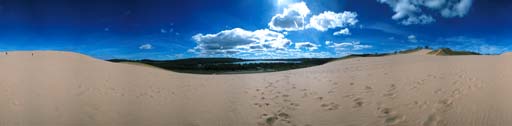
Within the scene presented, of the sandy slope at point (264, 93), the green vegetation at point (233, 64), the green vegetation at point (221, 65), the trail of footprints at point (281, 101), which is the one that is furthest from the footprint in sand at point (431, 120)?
the green vegetation at point (221, 65)

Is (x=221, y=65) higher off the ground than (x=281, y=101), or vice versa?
(x=221, y=65)

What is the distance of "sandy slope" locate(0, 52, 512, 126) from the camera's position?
2.81 meters

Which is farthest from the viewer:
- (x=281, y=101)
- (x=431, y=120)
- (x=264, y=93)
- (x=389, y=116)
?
(x=264, y=93)

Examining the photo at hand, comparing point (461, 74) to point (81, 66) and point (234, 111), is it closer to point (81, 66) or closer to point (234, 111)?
point (234, 111)

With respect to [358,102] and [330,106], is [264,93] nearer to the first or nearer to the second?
[330,106]

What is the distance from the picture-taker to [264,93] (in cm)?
343

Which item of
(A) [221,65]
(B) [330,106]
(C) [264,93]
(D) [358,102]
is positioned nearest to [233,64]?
(A) [221,65]

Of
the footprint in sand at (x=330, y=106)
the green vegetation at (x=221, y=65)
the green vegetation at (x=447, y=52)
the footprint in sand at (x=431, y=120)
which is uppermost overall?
the green vegetation at (x=447, y=52)

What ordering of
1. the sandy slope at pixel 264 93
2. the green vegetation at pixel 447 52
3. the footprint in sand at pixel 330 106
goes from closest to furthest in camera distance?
1. the sandy slope at pixel 264 93
2. the footprint in sand at pixel 330 106
3. the green vegetation at pixel 447 52

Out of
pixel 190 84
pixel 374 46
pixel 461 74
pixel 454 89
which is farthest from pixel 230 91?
pixel 461 74

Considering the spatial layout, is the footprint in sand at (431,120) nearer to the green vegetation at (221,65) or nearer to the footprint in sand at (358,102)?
the footprint in sand at (358,102)

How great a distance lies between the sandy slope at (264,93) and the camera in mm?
2808

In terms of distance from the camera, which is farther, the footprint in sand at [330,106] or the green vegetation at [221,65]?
the green vegetation at [221,65]

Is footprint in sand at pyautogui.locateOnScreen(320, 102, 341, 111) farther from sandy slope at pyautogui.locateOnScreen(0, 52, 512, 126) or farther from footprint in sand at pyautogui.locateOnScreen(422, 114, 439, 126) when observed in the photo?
footprint in sand at pyautogui.locateOnScreen(422, 114, 439, 126)
